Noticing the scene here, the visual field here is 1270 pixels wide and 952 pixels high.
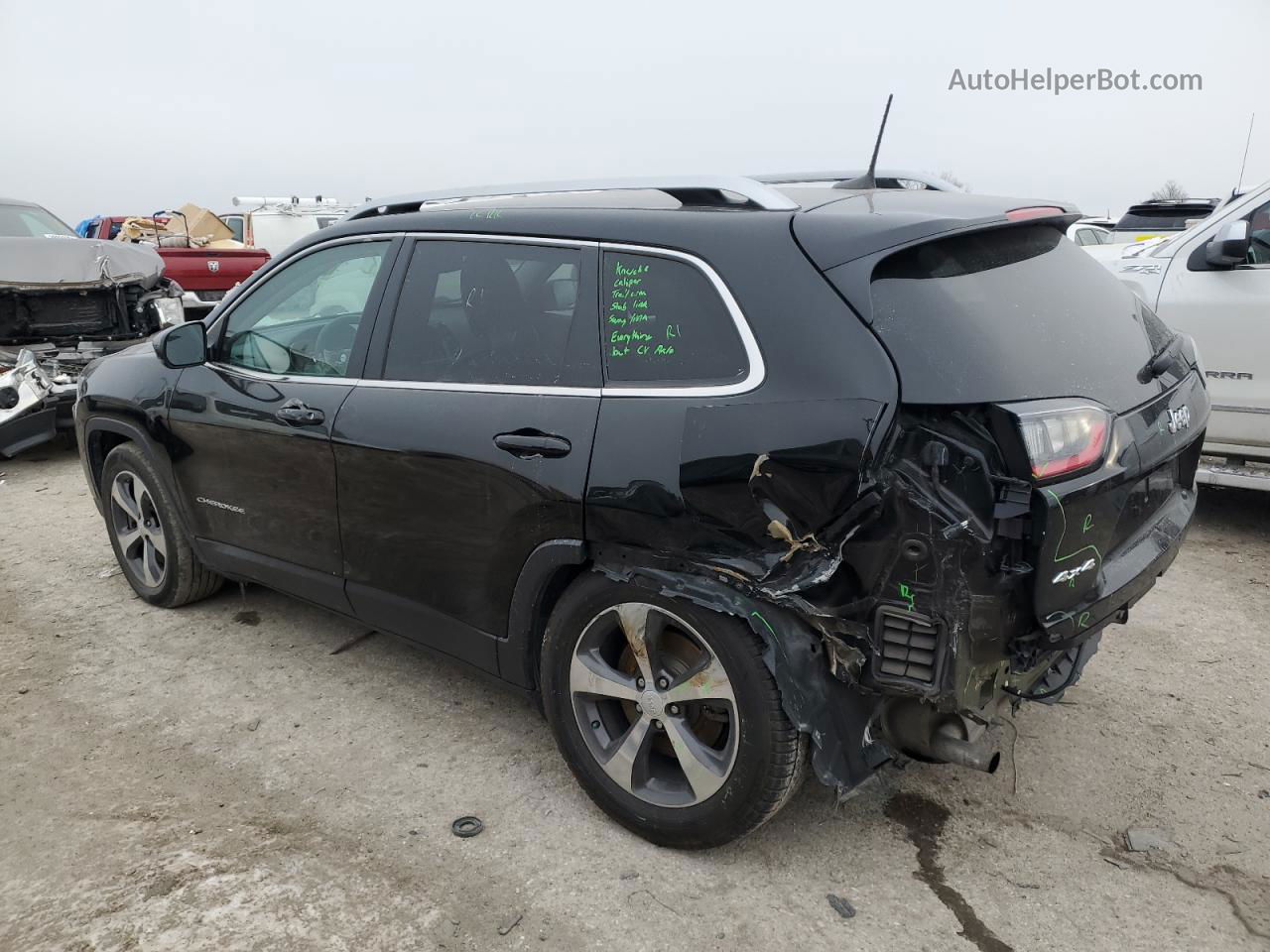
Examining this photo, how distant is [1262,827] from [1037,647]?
3.78ft

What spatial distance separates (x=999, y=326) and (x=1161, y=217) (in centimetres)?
1168

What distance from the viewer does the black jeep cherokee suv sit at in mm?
2326

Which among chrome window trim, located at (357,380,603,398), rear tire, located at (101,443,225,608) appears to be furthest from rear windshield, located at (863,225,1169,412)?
rear tire, located at (101,443,225,608)

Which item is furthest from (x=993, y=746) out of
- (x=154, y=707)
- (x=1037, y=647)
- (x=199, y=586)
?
(x=199, y=586)

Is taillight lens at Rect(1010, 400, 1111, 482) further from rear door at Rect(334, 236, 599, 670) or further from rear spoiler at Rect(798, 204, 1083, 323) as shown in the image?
rear door at Rect(334, 236, 599, 670)

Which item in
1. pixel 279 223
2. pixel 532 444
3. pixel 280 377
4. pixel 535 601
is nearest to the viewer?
pixel 532 444

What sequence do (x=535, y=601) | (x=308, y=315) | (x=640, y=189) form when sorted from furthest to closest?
1. (x=308, y=315)
2. (x=640, y=189)
3. (x=535, y=601)

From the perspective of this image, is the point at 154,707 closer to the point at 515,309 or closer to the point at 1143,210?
the point at 515,309

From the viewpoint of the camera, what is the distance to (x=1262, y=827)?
2.90 m

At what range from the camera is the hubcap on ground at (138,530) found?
448 centimetres

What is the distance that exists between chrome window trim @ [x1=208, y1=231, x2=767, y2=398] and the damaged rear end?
258mm

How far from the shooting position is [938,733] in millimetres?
2564

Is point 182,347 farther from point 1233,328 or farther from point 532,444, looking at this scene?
point 1233,328

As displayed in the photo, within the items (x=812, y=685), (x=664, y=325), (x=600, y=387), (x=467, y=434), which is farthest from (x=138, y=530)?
(x=812, y=685)
